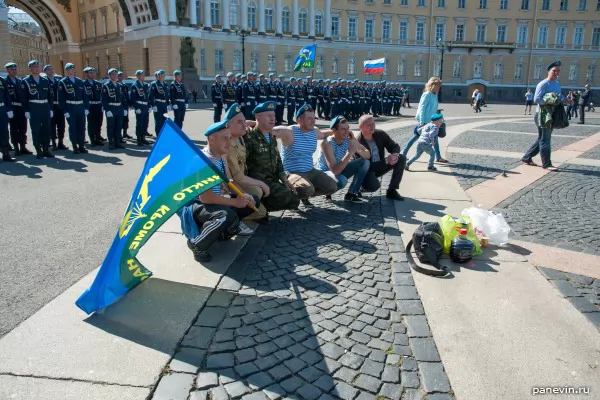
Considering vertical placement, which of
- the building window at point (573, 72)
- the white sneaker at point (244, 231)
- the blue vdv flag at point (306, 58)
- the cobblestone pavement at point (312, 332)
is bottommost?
the cobblestone pavement at point (312, 332)

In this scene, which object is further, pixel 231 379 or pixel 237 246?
pixel 237 246

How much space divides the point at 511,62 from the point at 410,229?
6415 centimetres

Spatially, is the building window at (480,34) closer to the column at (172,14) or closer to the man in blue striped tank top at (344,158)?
the column at (172,14)

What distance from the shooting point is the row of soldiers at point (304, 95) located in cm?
1731

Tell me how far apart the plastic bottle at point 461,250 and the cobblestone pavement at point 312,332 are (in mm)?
464

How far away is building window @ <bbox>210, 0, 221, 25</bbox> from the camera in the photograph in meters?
48.5

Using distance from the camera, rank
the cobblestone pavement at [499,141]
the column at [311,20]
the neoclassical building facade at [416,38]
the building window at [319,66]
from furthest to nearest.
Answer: the building window at [319,66] < the column at [311,20] < the neoclassical building facade at [416,38] < the cobblestone pavement at [499,141]

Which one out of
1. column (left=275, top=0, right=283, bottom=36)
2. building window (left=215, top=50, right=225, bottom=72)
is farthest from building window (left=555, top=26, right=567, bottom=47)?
building window (left=215, top=50, right=225, bottom=72)

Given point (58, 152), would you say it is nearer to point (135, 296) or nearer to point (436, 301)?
point (135, 296)

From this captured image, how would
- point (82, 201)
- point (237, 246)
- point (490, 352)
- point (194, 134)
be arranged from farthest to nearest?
point (194, 134)
point (82, 201)
point (237, 246)
point (490, 352)

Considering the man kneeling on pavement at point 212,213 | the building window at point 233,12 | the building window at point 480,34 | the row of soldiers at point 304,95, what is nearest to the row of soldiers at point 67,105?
the row of soldiers at point 304,95

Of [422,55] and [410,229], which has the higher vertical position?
[422,55]

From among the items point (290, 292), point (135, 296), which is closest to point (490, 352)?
point (290, 292)

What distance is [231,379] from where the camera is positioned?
8.57 ft
